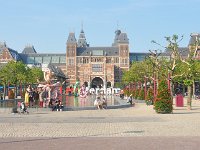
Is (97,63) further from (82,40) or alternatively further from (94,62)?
(82,40)

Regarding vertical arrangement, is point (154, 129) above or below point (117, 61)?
below

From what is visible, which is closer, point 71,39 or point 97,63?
point 71,39

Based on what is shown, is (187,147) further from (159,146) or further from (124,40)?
(124,40)

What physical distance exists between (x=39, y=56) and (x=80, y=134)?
15366 centimetres

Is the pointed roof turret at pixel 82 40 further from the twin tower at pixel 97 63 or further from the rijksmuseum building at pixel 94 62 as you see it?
the twin tower at pixel 97 63

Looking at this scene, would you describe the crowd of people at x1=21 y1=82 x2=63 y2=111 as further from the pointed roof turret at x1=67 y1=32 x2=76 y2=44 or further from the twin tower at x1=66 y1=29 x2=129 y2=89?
the pointed roof turret at x1=67 y1=32 x2=76 y2=44

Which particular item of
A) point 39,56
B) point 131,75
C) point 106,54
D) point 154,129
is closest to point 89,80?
point 106,54

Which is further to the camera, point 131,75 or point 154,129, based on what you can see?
point 131,75

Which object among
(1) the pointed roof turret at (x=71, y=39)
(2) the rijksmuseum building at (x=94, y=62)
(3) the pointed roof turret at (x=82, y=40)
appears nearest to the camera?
(2) the rijksmuseum building at (x=94, y=62)

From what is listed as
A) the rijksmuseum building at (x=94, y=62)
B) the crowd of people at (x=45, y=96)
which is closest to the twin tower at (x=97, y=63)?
the rijksmuseum building at (x=94, y=62)

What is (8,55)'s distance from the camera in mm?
140250

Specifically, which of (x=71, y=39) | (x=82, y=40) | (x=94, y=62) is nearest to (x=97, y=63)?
(x=94, y=62)

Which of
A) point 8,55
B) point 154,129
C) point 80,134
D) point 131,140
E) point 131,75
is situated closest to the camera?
point 131,140

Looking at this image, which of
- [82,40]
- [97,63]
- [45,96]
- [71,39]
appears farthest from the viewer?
[82,40]
